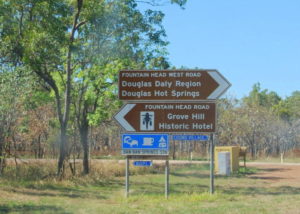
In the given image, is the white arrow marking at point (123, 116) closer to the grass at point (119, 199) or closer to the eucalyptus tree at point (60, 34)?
the grass at point (119, 199)

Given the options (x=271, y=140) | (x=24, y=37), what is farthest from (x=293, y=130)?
(x=24, y=37)

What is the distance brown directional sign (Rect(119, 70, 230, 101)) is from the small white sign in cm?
44

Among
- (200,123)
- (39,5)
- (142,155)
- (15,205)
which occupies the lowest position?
(15,205)

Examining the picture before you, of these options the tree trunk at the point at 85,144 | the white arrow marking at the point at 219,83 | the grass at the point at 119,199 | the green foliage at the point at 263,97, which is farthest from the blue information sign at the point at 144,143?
the green foliage at the point at 263,97

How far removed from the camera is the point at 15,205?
11391mm

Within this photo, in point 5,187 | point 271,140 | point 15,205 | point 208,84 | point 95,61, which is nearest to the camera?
point 15,205

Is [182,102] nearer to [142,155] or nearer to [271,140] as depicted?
[142,155]

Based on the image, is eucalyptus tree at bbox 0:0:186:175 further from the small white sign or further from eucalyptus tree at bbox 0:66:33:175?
the small white sign

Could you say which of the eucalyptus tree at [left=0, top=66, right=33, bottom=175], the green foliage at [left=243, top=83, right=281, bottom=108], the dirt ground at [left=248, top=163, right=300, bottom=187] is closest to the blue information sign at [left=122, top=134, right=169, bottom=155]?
the eucalyptus tree at [left=0, top=66, right=33, bottom=175]

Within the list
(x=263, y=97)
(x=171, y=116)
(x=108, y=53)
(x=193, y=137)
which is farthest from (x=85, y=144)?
(x=263, y=97)

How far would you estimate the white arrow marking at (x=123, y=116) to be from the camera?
13742mm

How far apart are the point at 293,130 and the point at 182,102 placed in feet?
143

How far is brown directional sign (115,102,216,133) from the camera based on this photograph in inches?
543

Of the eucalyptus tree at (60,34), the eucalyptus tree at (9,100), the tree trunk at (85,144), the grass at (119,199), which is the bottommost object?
the grass at (119,199)
